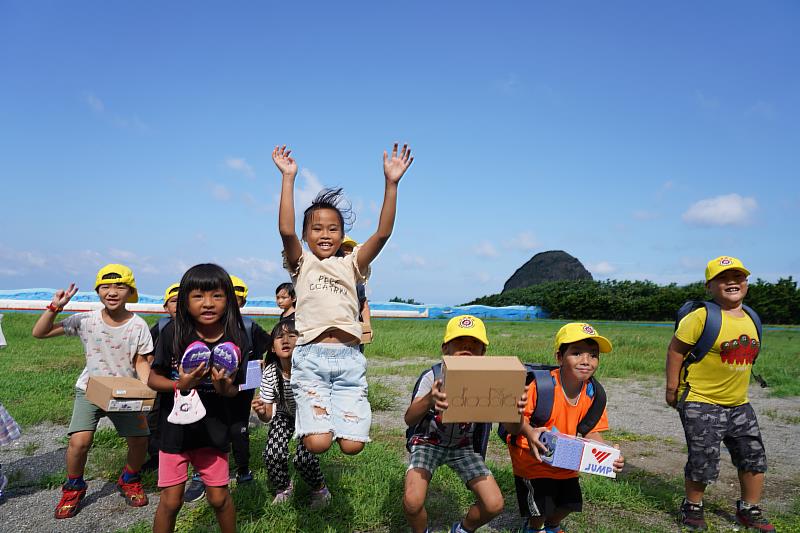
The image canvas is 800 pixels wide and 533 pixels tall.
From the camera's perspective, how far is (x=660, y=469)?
592 cm

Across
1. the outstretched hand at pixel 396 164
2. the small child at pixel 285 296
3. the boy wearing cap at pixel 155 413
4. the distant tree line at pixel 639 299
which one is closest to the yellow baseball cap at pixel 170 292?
the boy wearing cap at pixel 155 413

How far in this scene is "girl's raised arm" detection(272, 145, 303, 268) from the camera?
144 inches

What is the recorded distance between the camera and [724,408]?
179 inches

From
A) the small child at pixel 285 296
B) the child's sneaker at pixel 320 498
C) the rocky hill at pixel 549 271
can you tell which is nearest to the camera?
the child's sneaker at pixel 320 498

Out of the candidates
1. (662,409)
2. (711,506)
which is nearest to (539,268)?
(662,409)

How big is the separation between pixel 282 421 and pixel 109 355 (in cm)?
157

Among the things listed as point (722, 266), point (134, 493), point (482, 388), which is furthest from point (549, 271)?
point (482, 388)

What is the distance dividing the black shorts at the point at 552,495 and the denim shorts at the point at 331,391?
1.32 metres

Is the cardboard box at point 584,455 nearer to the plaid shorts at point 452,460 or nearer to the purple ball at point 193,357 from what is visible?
the plaid shorts at point 452,460

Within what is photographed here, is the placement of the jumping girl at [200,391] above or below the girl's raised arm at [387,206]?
below

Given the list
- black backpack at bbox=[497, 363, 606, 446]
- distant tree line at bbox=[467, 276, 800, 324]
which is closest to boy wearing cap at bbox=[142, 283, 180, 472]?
black backpack at bbox=[497, 363, 606, 446]

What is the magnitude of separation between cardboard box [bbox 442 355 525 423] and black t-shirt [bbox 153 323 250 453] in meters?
1.36

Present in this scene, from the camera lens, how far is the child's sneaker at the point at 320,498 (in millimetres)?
4590

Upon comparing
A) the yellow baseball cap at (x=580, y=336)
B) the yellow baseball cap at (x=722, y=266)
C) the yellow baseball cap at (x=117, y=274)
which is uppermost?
the yellow baseball cap at (x=722, y=266)
